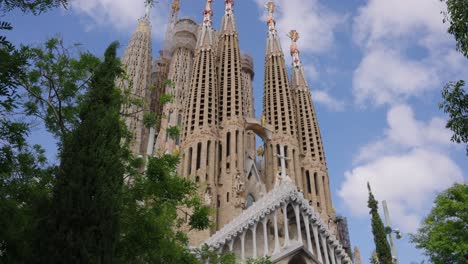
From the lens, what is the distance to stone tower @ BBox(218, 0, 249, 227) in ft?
100

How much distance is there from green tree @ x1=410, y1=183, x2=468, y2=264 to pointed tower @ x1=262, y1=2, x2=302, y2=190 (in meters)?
13.8

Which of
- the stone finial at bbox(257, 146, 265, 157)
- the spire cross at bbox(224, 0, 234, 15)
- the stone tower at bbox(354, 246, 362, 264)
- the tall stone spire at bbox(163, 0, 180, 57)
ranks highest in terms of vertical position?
the tall stone spire at bbox(163, 0, 180, 57)

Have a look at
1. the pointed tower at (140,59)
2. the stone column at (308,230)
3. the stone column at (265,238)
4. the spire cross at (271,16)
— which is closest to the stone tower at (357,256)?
the stone column at (308,230)

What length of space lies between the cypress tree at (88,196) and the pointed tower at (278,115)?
988 inches

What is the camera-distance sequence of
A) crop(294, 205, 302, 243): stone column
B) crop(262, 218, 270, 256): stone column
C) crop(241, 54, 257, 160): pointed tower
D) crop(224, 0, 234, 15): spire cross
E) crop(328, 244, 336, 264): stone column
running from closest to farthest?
crop(262, 218, 270, 256): stone column → crop(294, 205, 302, 243): stone column → crop(328, 244, 336, 264): stone column → crop(241, 54, 257, 160): pointed tower → crop(224, 0, 234, 15): spire cross

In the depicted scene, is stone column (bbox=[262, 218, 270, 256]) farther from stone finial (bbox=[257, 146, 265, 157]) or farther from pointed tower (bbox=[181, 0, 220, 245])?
stone finial (bbox=[257, 146, 265, 157])

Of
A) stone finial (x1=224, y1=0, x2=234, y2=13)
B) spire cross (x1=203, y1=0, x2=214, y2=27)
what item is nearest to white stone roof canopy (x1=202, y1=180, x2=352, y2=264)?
spire cross (x1=203, y1=0, x2=214, y2=27)

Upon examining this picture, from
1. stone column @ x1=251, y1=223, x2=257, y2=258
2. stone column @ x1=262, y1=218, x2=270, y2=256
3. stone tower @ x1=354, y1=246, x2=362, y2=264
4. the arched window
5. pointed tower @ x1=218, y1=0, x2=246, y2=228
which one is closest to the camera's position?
stone column @ x1=251, y1=223, x2=257, y2=258

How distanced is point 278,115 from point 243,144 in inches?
241

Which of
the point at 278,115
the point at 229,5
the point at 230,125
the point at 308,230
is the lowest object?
the point at 308,230

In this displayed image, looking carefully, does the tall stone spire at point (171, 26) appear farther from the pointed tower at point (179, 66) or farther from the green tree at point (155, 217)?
the green tree at point (155, 217)

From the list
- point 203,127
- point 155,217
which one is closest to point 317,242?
point 203,127

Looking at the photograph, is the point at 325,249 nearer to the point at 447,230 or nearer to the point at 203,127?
the point at 447,230

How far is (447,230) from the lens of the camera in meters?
17.9
